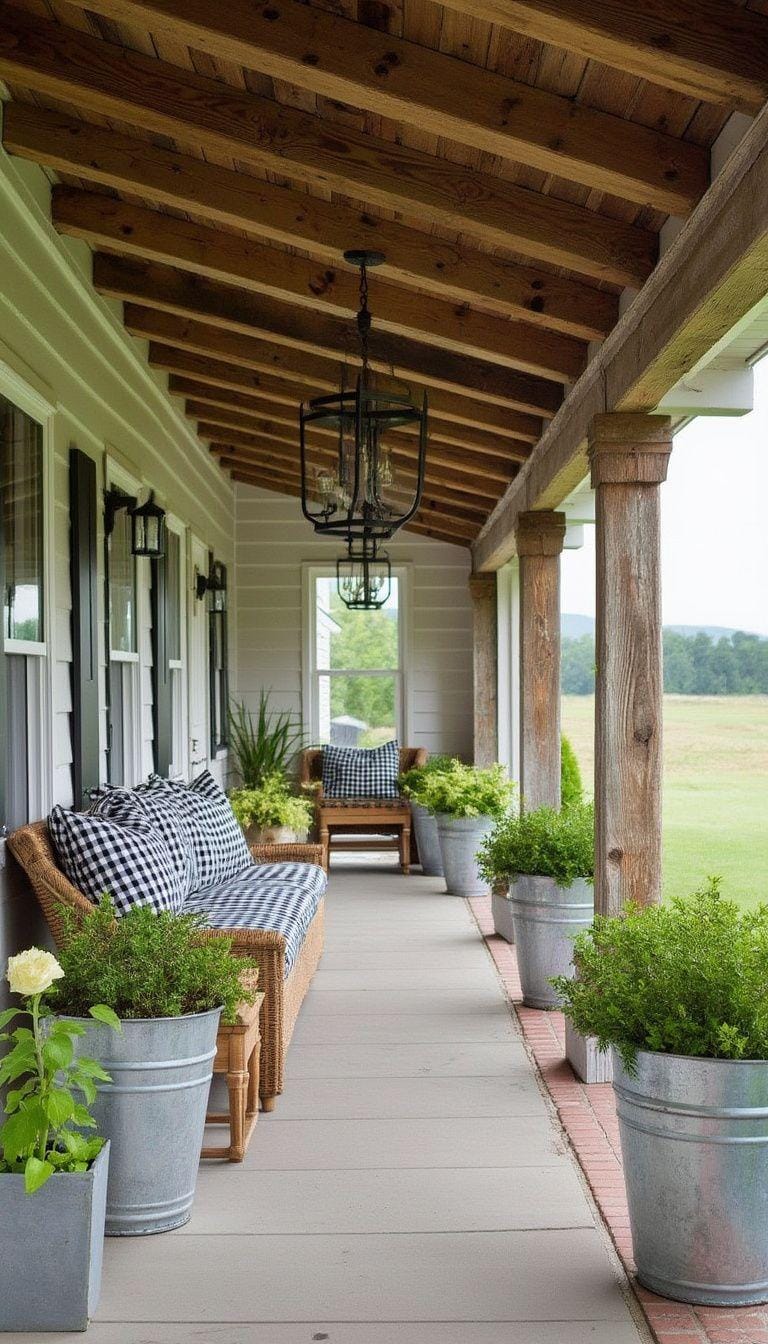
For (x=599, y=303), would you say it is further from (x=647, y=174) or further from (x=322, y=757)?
(x=322, y=757)

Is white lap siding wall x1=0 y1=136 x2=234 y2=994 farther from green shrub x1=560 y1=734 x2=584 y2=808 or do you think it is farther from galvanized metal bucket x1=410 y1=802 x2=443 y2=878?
green shrub x1=560 y1=734 x2=584 y2=808

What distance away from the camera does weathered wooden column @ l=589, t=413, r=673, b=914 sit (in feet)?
13.7

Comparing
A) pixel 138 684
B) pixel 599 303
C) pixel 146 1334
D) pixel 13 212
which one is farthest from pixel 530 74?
pixel 138 684

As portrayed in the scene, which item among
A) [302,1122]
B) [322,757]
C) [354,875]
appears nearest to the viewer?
[302,1122]

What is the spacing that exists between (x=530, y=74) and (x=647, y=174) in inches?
14.3

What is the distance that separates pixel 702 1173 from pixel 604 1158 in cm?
105

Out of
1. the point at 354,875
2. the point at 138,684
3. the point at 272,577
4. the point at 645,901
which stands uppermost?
the point at 272,577

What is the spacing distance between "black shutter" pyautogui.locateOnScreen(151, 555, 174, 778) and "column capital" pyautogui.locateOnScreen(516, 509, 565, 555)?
1847mm

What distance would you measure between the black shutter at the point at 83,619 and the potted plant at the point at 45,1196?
2.17m

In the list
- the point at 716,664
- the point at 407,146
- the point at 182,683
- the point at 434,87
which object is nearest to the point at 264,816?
the point at 182,683

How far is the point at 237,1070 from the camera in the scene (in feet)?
11.6

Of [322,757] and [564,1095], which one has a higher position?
[322,757]

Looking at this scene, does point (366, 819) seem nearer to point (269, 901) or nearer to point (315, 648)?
point (315, 648)

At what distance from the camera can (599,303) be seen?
4.21 meters
